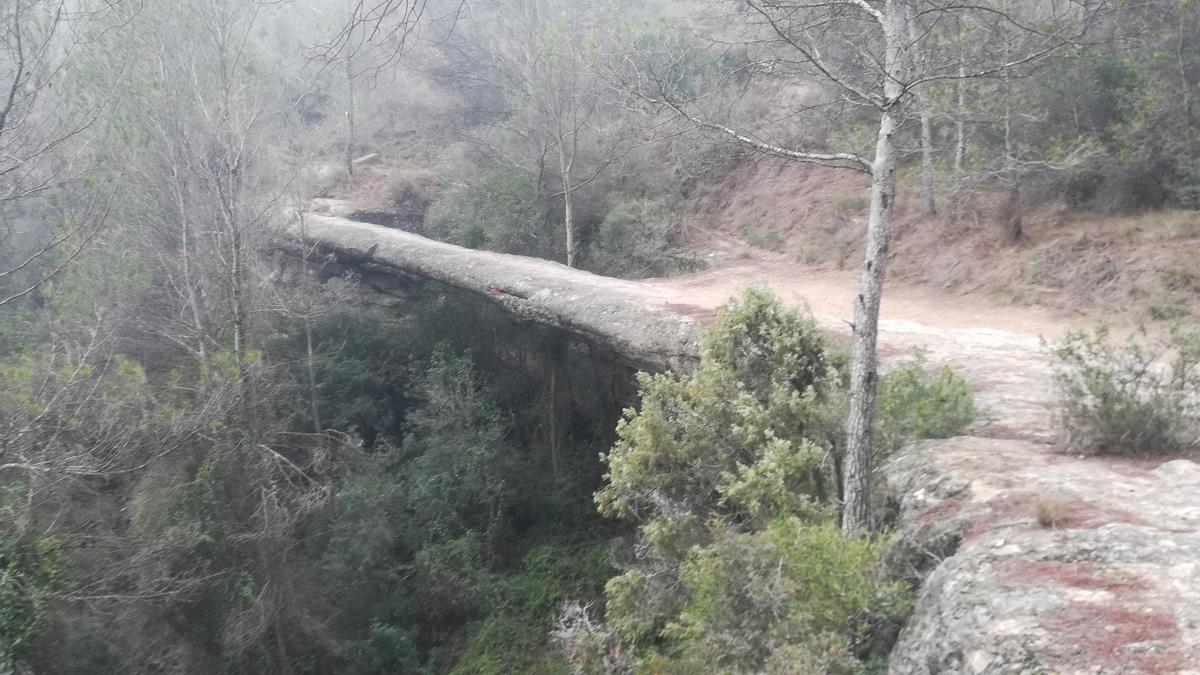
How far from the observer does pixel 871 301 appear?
15.8 ft

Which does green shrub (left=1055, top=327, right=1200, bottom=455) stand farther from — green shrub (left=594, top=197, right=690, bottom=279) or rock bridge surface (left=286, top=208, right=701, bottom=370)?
green shrub (left=594, top=197, right=690, bottom=279)

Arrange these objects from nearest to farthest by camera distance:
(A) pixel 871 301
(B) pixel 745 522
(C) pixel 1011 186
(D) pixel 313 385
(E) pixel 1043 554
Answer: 1. (E) pixel 1043 554
2. (A) pixel 871 301
3. (B) pixel 745 522
4. (C) pixel 1011 186
5. (D) pixel 313 385

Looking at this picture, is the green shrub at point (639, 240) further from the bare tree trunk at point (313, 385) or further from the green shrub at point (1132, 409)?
the green shrub at point (1132, 409)

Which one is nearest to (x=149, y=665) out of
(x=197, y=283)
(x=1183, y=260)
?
(x=197, y=283)

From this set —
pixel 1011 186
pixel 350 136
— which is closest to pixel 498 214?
pixel 350 136

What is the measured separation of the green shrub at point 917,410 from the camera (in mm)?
5523

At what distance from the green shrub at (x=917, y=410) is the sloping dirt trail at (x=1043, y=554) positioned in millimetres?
184

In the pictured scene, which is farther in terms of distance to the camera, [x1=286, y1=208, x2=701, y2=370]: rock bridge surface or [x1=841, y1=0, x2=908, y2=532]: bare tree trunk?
[x1=286, y1=208, x2=701, y2=370]: rock bridge surface

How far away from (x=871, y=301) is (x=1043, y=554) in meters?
1.77

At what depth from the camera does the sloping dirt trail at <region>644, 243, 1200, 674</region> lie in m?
3.00

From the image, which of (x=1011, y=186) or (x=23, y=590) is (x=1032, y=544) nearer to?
(x=23, y=590)

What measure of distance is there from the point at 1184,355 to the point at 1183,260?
18.4ft

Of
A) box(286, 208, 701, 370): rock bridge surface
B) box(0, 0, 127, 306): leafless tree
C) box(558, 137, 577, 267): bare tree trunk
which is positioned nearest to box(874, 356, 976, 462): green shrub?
box(286, 208, 701, 370): rock bridge surface

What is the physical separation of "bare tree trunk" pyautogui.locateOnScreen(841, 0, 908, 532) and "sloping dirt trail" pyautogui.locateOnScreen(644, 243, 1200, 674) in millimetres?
362
